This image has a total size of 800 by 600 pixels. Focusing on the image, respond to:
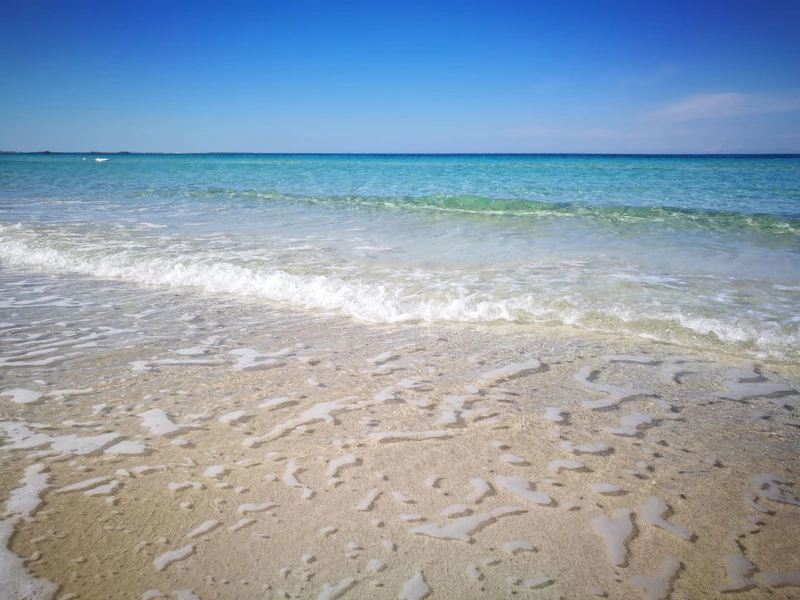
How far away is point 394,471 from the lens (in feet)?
8.34

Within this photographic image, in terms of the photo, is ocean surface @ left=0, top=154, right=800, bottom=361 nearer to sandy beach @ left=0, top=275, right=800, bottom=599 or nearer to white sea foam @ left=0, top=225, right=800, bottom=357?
white sea foam @ left=0, top=225, right=800, bottom=357

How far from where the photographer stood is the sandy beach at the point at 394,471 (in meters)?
1.89

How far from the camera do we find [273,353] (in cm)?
416

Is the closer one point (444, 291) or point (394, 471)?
point (394, 471)

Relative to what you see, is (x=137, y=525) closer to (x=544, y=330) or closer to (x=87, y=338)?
(x=87, y=338)

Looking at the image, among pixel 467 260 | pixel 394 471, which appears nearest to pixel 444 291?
pixel 467 260

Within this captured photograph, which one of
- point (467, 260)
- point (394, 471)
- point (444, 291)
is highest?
point (467, 260)

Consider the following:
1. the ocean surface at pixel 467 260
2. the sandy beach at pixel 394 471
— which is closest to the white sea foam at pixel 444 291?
the ocean surface at pixel 467 260

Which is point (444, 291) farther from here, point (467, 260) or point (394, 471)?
point (394, 471)

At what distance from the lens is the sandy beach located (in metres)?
1.89

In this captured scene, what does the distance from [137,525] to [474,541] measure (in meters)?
1.47

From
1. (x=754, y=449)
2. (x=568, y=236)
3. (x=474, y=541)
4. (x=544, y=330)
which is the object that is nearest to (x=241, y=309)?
(x=544, y=330)

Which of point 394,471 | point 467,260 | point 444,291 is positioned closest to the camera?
point 394,471

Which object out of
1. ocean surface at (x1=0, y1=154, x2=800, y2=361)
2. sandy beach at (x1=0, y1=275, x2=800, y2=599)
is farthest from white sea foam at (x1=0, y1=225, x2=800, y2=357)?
sandy beach at (x1=0, y1=275, x2=800, y2=599)
